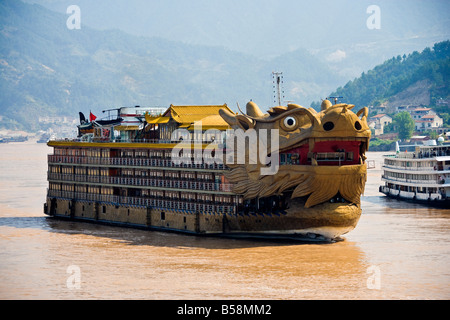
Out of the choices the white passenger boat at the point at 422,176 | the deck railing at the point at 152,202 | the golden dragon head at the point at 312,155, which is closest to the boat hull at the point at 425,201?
the white passenger boat at the point at 422,176

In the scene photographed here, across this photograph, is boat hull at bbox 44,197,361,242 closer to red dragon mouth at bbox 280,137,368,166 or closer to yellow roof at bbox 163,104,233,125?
red dragon mouth at bbox 280,137,368,166

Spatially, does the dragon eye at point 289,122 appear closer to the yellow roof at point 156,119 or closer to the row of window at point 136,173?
the row of window at point 136,173

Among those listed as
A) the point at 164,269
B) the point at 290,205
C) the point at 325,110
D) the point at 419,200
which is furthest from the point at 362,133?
the point at 419,200

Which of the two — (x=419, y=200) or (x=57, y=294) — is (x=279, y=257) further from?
(x=419, y=200)

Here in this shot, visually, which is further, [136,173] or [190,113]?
[136,173]

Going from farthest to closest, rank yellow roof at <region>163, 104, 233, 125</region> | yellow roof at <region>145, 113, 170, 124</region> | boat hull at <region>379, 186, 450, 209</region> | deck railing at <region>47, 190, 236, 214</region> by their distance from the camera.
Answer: boat hull at <region>379, 186, 450, 209</region>, yellow roof at <region>145, 113, 170, 124</region>, yellow roof at <region>163, 104, 233, 125</region>, deck railing at <region>47, 190, 236, 214</region>

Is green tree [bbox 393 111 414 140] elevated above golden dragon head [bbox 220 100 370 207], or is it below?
above

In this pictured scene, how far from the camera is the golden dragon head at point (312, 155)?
57344mm

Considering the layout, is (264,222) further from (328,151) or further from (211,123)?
(211,123)

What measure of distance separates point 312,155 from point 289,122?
2.82 metres

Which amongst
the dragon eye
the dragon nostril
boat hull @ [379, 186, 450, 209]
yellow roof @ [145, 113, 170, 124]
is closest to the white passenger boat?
boat hull @ [379, 186, 450, 209]

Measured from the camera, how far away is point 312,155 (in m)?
57.8

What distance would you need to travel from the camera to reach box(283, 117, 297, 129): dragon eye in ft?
192

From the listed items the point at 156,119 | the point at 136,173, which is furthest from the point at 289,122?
the point at 136,173
